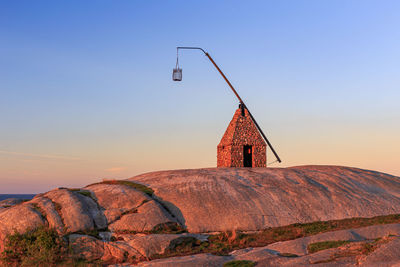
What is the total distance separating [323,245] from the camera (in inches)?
701

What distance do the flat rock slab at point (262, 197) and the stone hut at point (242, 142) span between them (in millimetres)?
4168

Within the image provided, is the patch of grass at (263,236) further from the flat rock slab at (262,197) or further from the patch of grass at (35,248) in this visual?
the patch of grass at (35,248)

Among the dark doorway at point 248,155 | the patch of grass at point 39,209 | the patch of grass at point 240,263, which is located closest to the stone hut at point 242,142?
the dark doorway at point 248,155

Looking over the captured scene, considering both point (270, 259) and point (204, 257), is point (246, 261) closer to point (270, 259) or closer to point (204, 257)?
point (270, 259)

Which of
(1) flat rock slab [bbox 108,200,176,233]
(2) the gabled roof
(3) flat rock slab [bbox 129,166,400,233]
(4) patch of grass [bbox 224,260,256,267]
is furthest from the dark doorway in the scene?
(4) patch of grass [bbox 224,260,256,267]

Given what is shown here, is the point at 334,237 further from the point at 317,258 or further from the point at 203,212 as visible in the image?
the point at 203,212

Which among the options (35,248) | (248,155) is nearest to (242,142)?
(248,155)

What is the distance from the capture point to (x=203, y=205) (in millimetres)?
24344

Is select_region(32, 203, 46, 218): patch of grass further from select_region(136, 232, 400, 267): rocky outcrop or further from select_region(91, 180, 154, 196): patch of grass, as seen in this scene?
select_region(136, 232, 400, 267): rocky outcrop

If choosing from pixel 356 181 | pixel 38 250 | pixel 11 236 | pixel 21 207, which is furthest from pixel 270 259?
pixel 356 181

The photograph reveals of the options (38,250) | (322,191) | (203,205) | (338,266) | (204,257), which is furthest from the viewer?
(322,191)

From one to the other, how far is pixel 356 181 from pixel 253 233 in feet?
46.1

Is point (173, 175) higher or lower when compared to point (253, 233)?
higher

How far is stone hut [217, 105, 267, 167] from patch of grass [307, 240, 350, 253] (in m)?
18.3
